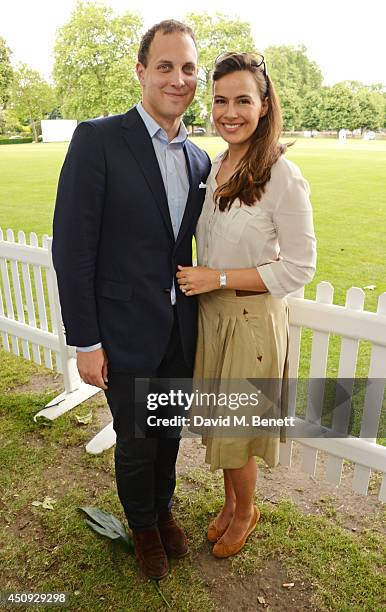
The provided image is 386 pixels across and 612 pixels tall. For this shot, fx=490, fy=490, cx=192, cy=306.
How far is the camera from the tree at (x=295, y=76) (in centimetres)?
3812

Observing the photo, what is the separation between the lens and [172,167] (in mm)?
1981

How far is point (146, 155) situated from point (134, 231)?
295 millimetres

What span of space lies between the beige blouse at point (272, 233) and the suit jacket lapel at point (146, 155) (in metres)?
0.23

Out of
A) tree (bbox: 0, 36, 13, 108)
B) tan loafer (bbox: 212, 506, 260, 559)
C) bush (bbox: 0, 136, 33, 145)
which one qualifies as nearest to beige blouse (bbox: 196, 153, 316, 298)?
tan loafer (bbox: 212, 506, 260, 559)

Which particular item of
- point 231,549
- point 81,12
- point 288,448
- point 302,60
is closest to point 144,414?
point 231,549

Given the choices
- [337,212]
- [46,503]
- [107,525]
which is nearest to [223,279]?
[107,525]

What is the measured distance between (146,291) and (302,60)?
46.6 meters

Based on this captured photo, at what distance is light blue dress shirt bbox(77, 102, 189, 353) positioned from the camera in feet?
6.34

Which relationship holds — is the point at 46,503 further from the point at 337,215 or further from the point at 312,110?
the point at 312,110

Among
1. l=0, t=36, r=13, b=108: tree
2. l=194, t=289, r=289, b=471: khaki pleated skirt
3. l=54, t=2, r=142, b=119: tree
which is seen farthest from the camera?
l=0, t=36, r=13, b=108: tree

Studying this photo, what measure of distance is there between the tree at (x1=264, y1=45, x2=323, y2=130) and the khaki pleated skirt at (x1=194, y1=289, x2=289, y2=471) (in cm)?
3835

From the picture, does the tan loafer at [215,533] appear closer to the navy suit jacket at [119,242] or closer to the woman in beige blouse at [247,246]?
the woman in beige blouse at [247,246]

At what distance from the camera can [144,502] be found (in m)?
2.28

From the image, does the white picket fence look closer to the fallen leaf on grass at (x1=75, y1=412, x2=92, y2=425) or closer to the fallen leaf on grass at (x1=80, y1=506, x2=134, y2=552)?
the fallen leaf on grass at (x1=75, y1=412, x2=92, y2=425)
